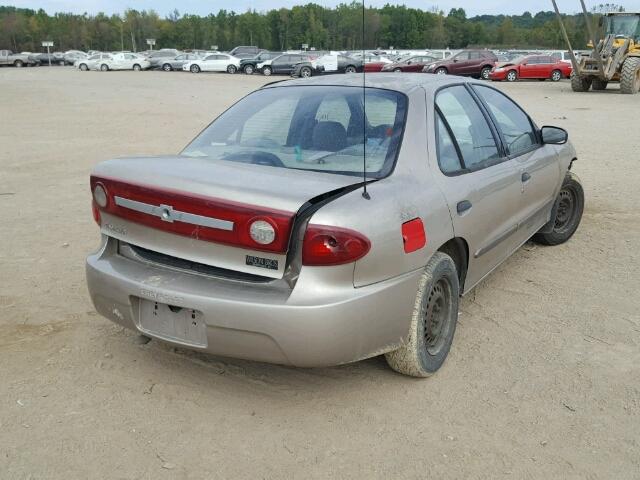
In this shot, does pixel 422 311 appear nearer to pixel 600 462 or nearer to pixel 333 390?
pixel 333 390

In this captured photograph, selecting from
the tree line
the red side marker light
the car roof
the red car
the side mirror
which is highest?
the tree line

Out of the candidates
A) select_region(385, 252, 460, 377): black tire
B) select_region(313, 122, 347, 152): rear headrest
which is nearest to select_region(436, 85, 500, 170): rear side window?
select_region(313, 122, 347, 152): rear headrest

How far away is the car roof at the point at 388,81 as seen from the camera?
142 inches

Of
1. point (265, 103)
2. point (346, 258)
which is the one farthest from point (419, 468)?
point (265, 103)

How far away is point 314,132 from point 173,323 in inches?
52.0

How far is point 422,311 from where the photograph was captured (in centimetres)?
308

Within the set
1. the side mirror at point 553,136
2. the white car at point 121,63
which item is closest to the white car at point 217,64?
the white car at point 121,63

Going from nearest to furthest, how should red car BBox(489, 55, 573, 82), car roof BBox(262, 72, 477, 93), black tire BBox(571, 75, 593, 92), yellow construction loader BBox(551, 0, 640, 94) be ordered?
car roof BBox(262, 72, 477, 93)
yellow construction loader BBox(551, 0, 640, 94)
black tire BBox(571, 75, 593, 92)
red car BBox(489, 55, 573, 82)

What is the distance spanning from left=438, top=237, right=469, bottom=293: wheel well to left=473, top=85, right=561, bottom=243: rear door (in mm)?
943

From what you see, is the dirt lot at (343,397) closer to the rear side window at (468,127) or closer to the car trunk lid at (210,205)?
the car trunk lid at (210,205)

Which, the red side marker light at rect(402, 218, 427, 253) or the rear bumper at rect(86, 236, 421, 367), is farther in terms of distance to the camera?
the red side marker light at rect(402, 218, 427, 253)

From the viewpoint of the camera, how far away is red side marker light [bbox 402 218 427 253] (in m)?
2.89

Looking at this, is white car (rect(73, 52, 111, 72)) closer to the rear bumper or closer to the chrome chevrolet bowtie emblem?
the chrome chevrolet bowtie emblem

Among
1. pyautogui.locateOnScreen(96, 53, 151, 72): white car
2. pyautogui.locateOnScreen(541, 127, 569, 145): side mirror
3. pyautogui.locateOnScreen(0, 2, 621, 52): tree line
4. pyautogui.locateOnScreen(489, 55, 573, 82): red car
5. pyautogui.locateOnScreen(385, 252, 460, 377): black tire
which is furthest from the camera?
pyautogui.locateOnScreen(0, 2, 621, 52): tree line
